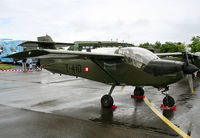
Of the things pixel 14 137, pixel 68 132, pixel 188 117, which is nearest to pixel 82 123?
pixel 68 132

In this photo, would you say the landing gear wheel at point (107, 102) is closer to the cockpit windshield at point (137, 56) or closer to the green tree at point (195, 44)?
the cockpit windshield at point (137, 56)

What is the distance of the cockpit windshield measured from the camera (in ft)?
24.2

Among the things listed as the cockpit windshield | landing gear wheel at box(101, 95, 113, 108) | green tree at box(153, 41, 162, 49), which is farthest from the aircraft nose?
green tree at box(153, 41, 162, 49)

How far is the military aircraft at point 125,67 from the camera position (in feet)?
21.8

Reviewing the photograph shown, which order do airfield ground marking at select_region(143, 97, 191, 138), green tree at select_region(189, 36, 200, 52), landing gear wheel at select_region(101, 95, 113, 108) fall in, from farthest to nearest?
green tree at select_region(189, 36, 200, 52) → landing gear wheel at select_region(101, 95, 113, 108) → airfield ground marking at select_region(143, 97, 191, 138)

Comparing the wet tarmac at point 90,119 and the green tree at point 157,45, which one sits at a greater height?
the green tree at point 157,45

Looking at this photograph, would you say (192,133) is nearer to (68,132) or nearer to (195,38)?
(68,132)

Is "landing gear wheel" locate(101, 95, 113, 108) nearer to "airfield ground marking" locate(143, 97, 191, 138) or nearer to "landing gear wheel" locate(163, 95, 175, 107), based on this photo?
"airfield ground marking" locate(143, 97, 191, 138)

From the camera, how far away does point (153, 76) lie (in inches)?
281

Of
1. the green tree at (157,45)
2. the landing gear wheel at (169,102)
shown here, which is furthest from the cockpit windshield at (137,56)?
the green tree at (157,45)

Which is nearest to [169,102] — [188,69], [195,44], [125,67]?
[188,69]

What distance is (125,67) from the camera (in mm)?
7742

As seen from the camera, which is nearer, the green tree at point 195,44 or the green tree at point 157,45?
the green tree at point 195,44

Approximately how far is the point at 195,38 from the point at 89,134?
180 feet
